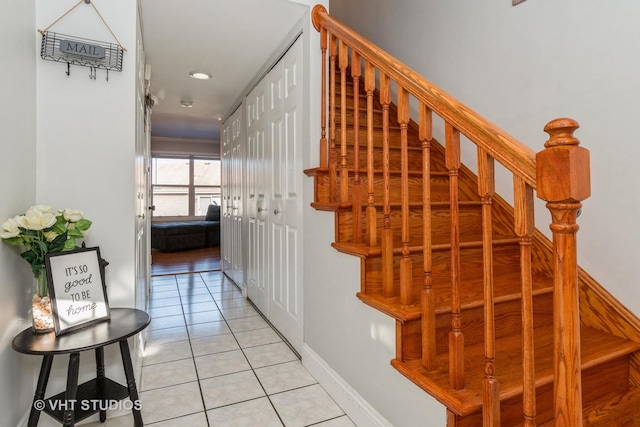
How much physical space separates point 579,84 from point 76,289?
240 cm

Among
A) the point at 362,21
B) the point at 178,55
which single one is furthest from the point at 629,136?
the point at 178,55

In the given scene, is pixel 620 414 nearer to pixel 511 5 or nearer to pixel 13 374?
pixel 511 5

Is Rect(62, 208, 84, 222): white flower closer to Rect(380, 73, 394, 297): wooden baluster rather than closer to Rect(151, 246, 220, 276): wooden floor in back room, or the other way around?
Rect(380, 73, 394, 297): wooden baluster

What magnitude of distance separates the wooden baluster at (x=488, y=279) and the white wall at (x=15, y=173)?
1554 millimetres

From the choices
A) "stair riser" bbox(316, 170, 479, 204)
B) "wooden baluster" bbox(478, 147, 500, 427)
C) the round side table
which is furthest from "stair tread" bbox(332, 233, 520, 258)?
the round side table

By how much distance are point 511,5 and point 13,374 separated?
115 inches

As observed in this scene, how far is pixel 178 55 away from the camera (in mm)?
2699

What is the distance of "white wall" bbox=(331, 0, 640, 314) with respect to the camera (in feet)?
4.84

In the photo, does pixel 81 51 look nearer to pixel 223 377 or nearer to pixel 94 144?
pixel 94 144

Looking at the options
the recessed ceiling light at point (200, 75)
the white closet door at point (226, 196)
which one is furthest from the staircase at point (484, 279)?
the white closet door at point (226, 196)

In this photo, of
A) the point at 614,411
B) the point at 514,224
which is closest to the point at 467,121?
the point at 514,224

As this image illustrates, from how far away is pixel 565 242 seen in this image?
761mm

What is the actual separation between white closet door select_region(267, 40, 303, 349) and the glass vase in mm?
1292

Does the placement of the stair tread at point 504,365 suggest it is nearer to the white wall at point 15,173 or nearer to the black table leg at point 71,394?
the black table leg at point 71,394
